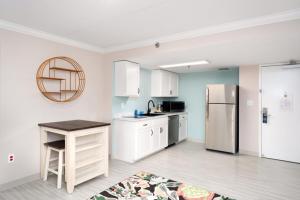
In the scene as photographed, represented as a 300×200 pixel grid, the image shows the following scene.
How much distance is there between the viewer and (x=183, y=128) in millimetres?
5453

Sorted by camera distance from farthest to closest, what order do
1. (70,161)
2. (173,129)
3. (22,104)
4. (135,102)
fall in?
1. (173,129)
2. (135,102)
3. (22,104)
4. (70,161)

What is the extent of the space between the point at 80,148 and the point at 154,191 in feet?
4.19

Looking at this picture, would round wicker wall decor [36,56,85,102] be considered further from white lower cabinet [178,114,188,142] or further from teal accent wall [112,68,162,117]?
white lower cabinet [178,114,188,142]

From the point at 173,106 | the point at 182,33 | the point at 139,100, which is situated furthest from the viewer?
the point at 173,106

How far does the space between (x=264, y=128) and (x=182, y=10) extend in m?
3.37

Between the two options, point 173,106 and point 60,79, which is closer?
point 60,79

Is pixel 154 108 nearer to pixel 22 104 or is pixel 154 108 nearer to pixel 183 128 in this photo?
pixel 183 128

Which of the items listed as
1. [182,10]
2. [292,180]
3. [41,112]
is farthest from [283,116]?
[41,112]

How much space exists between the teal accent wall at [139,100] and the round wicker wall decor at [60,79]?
83cm

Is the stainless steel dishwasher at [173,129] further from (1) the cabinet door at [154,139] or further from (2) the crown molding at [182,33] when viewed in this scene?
(2) the crown molding at [182,33]

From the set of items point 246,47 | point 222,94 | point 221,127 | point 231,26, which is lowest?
point 221,127

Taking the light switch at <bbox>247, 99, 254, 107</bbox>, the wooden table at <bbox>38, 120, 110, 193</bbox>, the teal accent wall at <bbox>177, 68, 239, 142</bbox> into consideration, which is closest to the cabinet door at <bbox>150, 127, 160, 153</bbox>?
the wooden table at <bbox>38, 120, 110, 193</bbox>

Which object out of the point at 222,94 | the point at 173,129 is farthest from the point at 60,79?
the point at 222,94

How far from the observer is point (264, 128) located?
13.5ft
